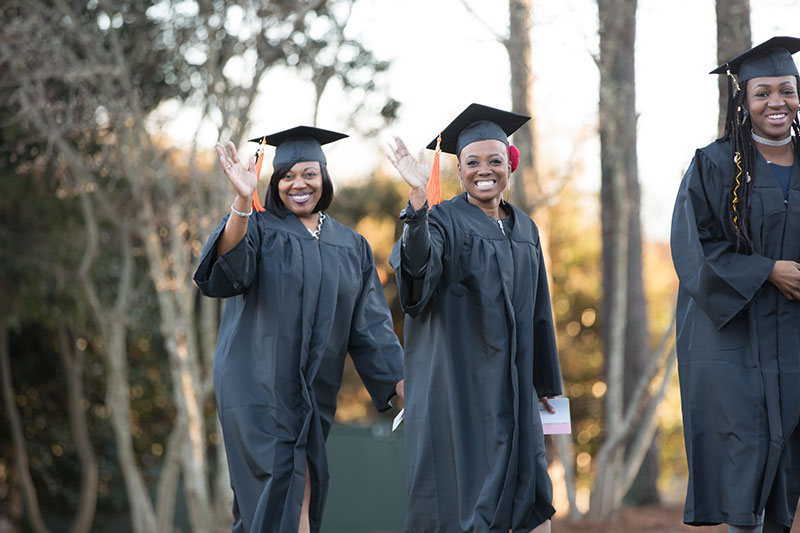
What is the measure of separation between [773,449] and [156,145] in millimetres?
8641

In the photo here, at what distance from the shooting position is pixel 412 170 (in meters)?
4.34

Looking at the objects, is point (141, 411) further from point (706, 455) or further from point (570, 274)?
point (706, 455)

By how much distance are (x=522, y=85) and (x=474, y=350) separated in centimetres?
610

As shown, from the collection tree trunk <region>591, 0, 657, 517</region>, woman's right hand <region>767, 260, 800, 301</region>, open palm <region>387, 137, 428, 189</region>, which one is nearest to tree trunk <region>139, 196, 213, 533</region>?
tree trunk <region>591, 0, 657, 517</region>

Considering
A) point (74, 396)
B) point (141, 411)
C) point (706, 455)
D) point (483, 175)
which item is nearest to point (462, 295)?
point (483, 175)

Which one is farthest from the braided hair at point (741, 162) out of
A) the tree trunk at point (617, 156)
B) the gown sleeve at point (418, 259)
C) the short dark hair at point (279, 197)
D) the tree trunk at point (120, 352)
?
the tree trunk at point (120, 352)

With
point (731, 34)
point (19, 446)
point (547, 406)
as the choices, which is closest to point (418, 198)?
point (547, 406)

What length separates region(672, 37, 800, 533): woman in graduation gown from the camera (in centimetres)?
419

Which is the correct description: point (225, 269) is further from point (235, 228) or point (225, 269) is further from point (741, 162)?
point (741, 162)

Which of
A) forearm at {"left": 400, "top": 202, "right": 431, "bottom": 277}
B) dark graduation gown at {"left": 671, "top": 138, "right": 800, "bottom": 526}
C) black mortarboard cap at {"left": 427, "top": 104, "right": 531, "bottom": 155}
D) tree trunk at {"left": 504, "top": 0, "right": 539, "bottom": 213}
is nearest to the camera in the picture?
dark graduation gown at {"left": 671, "top": 138, "right": 800, "bottom": 526}

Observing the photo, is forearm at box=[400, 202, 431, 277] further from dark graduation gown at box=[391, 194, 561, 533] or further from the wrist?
the wrist

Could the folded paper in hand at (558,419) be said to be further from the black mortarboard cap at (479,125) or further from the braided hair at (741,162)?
the black mortarboard cap at (479,125)

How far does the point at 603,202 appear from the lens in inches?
517

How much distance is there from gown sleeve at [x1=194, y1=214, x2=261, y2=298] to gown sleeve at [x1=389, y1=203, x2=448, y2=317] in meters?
0.88
